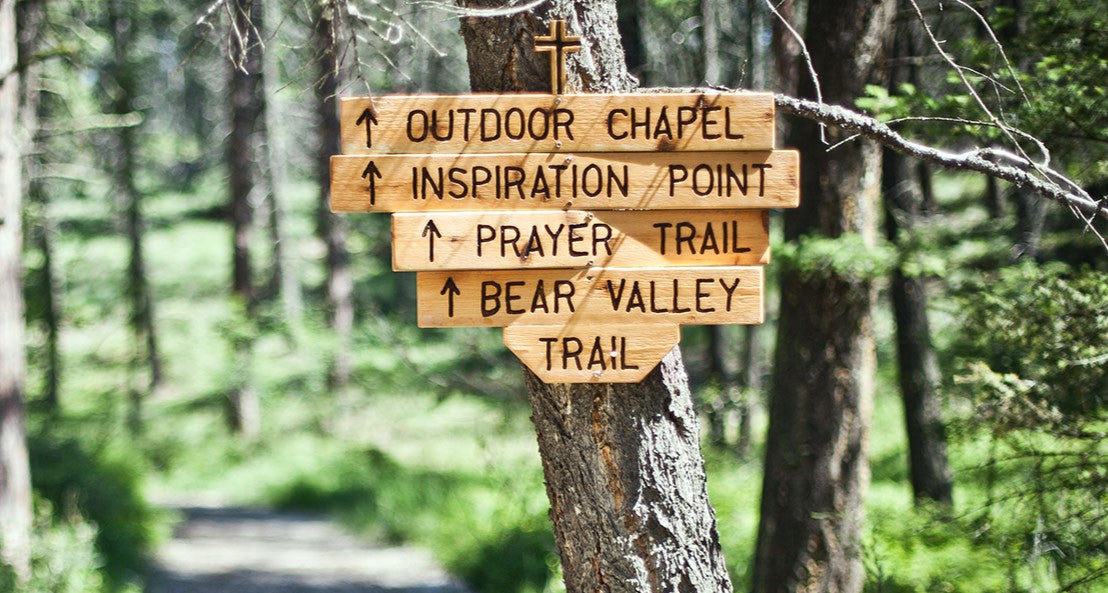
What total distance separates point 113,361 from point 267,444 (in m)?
9.65

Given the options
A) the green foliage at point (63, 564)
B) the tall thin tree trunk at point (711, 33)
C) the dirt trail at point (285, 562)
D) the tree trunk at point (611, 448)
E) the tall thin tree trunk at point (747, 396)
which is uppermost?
the tall thin tree trunk at point (711, 33)

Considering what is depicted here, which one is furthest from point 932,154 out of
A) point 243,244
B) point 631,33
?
point 243,244

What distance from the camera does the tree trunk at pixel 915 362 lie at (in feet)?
30.8

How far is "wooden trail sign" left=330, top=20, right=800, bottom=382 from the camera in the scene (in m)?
2.87

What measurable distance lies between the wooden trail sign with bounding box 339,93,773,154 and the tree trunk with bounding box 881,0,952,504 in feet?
23.0

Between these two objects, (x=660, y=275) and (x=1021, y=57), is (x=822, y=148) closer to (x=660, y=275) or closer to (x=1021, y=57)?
Answer: (x=1021, y=57)

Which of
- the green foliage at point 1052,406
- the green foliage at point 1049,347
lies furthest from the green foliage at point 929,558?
the green foliage at point 1049,347

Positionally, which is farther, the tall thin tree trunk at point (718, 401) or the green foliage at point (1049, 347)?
the tall thin tree trunk at point (718, 401)

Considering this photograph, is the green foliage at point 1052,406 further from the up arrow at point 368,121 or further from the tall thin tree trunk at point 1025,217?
the up arrow at point 368,121

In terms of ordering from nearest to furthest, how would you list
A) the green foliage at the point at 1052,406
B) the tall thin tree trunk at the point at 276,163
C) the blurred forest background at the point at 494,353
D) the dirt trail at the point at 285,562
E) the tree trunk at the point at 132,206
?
A: the green foliage at the point at 1052,406
the blurred forest background at the point at 494,353
the dirt trail at the point at 285,562
the tree trunk at the point at 132,206
the tall thin tree trunk at the point at 276,163

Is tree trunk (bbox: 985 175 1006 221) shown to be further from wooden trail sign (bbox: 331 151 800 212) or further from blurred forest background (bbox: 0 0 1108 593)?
wooden trail sign (bbox: 331 151 800 212)

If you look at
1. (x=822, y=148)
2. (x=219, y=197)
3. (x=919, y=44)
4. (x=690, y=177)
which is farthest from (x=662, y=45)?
(x=219, y=197)

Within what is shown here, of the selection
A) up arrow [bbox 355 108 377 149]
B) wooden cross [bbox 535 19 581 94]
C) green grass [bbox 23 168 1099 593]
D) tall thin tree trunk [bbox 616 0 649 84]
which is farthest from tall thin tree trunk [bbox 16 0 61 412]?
wooden cross [bbox 535 19 581 94]

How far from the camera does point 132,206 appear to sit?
66.1 feet
